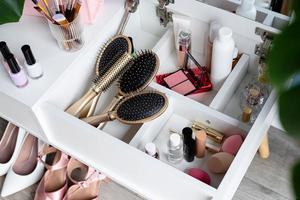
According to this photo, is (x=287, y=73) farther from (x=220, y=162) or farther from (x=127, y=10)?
(x=127, y=10)

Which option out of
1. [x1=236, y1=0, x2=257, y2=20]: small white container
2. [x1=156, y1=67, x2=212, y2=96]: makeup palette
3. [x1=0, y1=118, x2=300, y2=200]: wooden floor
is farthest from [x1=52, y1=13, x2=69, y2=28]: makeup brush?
[x1=0, y1=118, x2=300, y2=200]: wooden floor

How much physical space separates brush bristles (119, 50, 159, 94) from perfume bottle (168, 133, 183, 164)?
12 centimetres

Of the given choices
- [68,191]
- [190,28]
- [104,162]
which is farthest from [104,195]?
[190,28]

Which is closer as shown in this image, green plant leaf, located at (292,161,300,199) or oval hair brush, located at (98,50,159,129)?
green plant leaf, located at (292,161,300,199)

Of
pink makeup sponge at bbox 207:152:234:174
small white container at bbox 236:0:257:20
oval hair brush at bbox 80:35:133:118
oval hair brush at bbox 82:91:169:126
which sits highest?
small white container at bbox 236:0:257:20

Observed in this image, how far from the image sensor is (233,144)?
2.96ft

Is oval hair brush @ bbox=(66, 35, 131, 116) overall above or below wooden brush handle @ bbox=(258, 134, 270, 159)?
above

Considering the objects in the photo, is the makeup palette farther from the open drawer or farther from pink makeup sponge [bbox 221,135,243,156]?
pink makeup sponge [bbox 221,135,243,156]

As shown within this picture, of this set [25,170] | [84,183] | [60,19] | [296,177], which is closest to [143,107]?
[60,19]

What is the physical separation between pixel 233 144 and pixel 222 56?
0.17 m

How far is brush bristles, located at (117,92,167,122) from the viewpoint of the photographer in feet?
2.91

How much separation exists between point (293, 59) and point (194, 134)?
0.62 m

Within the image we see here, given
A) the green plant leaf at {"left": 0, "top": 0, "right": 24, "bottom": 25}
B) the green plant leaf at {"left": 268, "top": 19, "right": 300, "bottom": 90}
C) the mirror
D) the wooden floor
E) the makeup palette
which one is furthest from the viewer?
the wooden floor

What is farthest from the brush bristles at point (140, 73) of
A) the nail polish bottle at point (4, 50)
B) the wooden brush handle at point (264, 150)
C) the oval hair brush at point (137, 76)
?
the wooden brush handle at point (264, 150)
